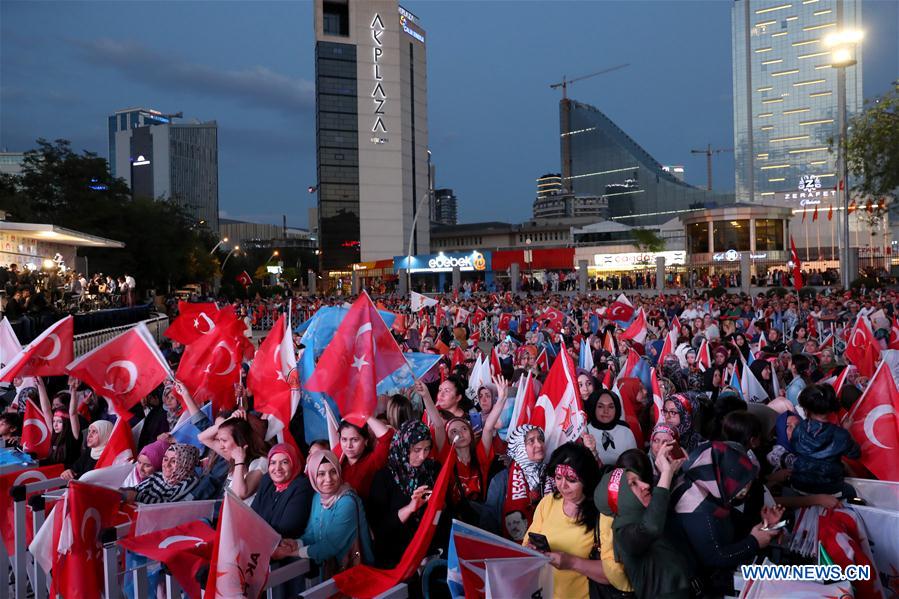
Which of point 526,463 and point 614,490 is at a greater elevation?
point 614,490

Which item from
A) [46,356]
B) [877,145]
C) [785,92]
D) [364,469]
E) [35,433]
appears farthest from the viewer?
[785,92]

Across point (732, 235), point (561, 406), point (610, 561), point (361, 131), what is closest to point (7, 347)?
point (561, 406)

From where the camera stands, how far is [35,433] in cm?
743

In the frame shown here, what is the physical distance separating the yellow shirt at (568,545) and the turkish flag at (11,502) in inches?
161

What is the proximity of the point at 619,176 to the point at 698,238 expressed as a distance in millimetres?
112715

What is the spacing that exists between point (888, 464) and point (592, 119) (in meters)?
193

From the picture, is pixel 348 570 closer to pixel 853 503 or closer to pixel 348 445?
pixel 348 445

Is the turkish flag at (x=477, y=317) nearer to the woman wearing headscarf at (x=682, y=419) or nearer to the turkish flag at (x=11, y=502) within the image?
the woman wearing headscarf at (x=682, y=419)

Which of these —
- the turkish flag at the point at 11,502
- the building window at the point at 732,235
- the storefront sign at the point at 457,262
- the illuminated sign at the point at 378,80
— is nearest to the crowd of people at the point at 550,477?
the turkish flag at the point at 11,502

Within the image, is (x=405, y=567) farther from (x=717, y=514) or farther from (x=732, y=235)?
(x=732, y=235)

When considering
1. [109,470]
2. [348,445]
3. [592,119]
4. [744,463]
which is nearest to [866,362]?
[744,463]

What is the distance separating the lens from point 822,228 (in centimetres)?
8319

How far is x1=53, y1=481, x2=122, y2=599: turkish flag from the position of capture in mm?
4547

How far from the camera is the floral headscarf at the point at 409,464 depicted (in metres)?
4.82
